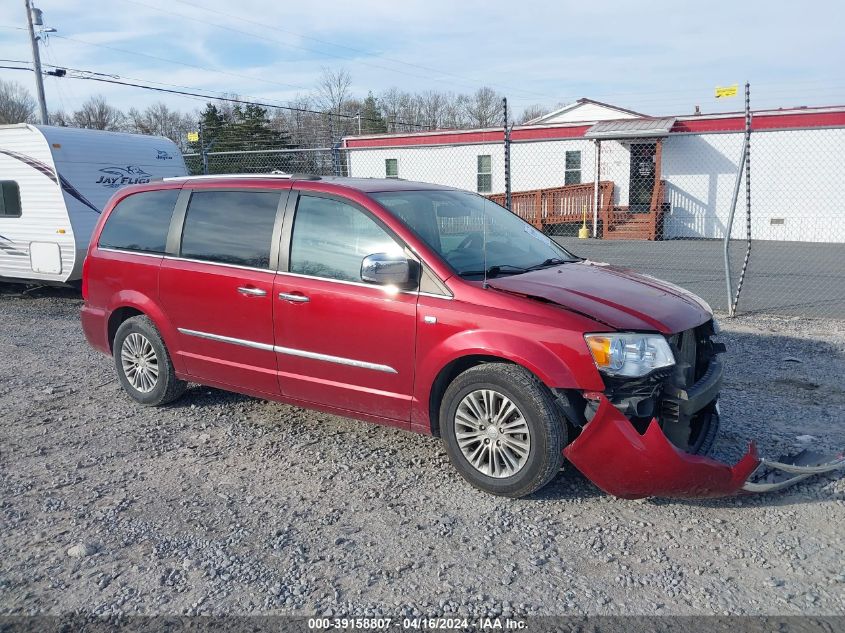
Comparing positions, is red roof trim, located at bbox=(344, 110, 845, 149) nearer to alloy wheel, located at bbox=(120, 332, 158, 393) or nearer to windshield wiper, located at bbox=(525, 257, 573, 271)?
windshield wiper, located at bbox=(525, 257, 573, 271)

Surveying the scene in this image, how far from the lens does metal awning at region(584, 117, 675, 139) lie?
20.8 m

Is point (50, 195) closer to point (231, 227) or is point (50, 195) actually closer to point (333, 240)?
point (231, 227)

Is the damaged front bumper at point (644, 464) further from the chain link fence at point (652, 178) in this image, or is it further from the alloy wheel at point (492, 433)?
the chain link fence at point (652, 178)

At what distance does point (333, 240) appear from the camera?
176 inches

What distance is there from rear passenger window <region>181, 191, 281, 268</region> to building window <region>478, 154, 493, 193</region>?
19.8 m

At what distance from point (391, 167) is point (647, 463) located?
22.6m

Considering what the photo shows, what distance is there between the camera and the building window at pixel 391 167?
24.7 metres

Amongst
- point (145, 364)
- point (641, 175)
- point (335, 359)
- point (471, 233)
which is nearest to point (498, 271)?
point (471, 233)

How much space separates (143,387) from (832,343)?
6.74 m

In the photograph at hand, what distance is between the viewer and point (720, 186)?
831 inches

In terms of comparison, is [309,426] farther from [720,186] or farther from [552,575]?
[720,186]

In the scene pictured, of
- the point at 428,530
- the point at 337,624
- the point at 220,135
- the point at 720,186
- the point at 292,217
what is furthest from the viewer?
the point at 220,135

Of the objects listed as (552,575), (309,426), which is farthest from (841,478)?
(309,426)

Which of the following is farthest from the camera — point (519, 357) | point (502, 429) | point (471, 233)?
point (471, 233)
